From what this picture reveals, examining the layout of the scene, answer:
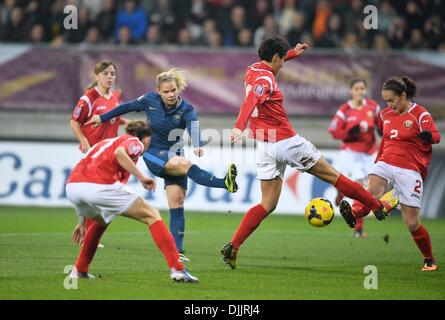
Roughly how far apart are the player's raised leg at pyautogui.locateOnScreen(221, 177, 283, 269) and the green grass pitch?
0.20 m

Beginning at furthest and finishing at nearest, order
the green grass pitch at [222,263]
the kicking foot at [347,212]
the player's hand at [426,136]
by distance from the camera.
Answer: the player's hand at [426,136] < the kicking foot at [347,212] < the green grass pitch at [222,263]

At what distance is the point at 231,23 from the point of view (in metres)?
20.4

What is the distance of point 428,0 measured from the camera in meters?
20.3

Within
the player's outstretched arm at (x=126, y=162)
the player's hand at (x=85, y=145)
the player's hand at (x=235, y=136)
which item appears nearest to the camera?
the player's outstretched arm at (x=126, y=162)

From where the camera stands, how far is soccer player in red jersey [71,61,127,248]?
12133mm

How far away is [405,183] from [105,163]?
3.63m

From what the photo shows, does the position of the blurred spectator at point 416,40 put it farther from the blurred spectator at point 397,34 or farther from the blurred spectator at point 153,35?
the blurred spectator at point 153,35

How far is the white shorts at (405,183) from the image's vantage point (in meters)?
10.6

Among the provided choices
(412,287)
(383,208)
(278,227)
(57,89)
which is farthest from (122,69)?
(412,287)

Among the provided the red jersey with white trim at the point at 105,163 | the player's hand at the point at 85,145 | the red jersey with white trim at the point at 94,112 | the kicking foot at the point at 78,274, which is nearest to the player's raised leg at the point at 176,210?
the player's hand at the point at 85,145

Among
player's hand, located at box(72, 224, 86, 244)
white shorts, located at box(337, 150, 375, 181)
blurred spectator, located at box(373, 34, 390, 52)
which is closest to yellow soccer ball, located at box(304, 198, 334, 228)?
player's hand, located at box(72, 224, 86, 244)

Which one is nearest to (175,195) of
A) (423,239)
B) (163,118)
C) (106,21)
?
(163,118)

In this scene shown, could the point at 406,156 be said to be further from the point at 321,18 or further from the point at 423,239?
the point at 321,18

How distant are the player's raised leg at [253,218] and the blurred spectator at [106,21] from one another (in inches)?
438
